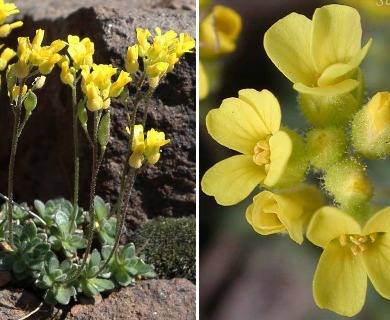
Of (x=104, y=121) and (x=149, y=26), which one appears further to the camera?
(x=149, y=26)

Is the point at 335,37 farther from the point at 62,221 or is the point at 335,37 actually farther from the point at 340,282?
the point at 62,221

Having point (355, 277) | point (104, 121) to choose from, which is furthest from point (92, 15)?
point (355, 277)

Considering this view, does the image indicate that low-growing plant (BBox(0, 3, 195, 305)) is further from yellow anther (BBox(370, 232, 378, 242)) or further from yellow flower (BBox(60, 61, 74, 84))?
yellow anther (BBox(370, 232, 378, 242))

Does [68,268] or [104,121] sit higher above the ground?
[104,121]

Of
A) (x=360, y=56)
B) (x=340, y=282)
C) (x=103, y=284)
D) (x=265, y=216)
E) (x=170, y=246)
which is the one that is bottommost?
(x=170, y=246)

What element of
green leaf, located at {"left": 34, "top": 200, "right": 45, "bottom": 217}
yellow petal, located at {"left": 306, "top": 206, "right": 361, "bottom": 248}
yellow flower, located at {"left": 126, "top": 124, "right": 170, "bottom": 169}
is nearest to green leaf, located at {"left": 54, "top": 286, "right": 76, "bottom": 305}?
green leaf, located at {"left": 34, "top": 200, "right": 45, "bottom": 217}

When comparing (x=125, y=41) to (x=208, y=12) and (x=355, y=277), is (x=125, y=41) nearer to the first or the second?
(x=208, y=12)

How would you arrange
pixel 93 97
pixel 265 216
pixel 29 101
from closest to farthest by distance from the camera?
pixel 265 216 < pixel 93 97 < pixel 29 101

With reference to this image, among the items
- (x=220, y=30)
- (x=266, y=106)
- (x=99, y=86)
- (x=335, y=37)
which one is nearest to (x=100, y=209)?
(x=99, y=86)
